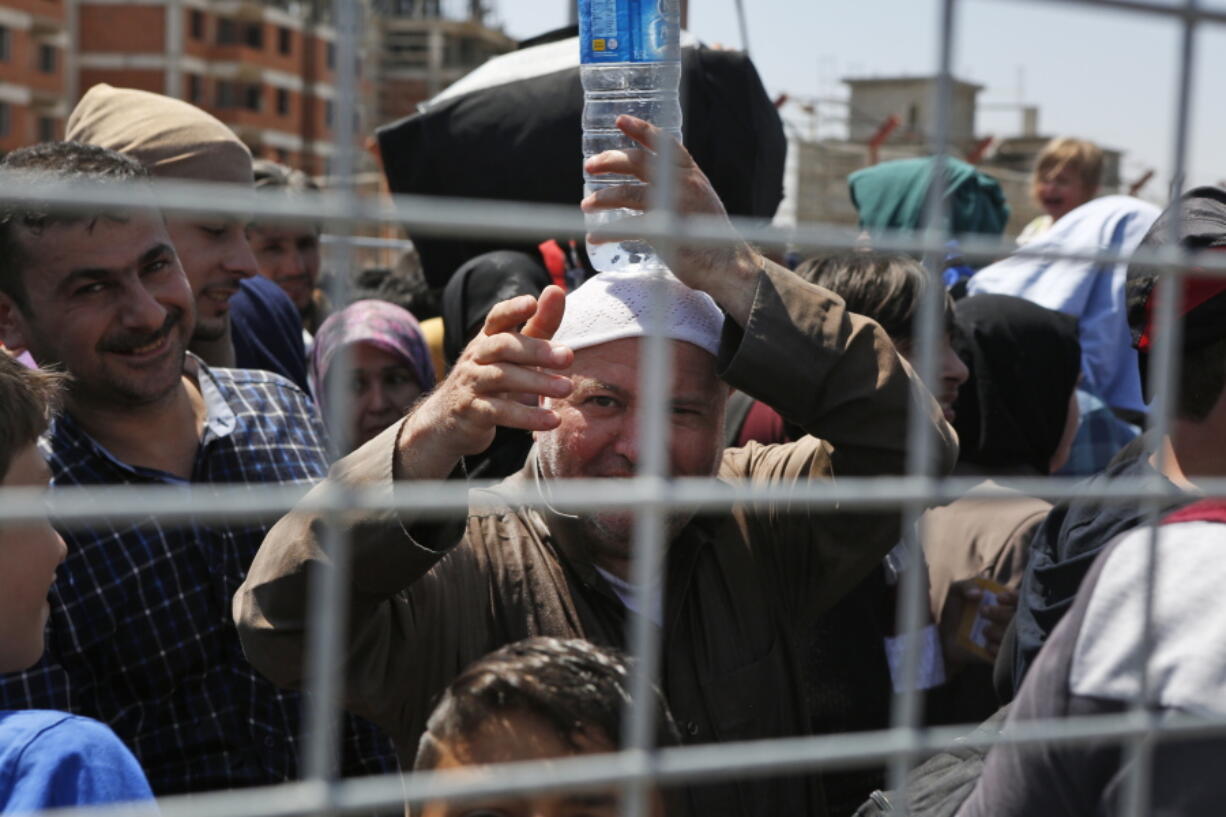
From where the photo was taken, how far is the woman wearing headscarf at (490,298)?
3.11m

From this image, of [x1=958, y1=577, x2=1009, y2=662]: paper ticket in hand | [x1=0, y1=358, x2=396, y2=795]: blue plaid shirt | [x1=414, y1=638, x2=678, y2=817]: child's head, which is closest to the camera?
[x1=414, y1=638, x2=678, y2=817]: child's head

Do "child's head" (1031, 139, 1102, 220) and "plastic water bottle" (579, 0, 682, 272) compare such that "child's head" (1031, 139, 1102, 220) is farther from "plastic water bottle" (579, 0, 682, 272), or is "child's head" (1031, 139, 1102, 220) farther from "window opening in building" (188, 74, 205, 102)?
"window opening in building" (188, 74, 205, 102)

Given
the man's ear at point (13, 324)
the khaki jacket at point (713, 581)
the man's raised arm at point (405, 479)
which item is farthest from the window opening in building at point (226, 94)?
the man's raised arm at point (405, 479)

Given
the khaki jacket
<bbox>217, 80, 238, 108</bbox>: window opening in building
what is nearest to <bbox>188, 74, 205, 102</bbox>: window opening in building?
<bbox>217, 80, 238, 108</bbox>: window opening in building

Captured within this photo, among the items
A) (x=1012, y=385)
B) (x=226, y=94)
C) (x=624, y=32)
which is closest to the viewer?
(x=624, y=32)

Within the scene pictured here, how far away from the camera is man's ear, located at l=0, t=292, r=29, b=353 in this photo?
2287 mm

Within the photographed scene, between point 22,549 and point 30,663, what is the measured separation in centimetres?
15

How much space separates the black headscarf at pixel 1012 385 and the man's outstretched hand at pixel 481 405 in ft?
6.34

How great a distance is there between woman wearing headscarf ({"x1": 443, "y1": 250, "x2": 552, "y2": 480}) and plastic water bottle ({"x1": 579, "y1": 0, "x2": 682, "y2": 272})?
2.23 feet

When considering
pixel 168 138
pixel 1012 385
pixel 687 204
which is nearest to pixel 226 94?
pixel 168 138

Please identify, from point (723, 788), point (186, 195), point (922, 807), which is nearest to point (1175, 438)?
point (922, 807)

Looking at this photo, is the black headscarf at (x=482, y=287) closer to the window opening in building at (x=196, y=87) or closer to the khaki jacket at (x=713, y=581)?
the khaki jacket at (x=713, y=581)

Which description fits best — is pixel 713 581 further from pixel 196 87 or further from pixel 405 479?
pixel 196 87

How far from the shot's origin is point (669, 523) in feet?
6.43
